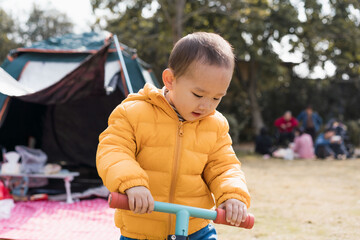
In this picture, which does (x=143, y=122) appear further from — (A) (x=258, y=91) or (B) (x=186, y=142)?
(A) (x=258, y=91)

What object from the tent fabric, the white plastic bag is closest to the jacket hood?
the tent fabric

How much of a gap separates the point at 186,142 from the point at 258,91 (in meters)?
16.6

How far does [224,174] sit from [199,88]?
464 mm

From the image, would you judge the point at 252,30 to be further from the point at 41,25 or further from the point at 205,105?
the point at 41,25

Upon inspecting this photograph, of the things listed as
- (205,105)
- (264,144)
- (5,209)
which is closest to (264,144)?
(264,144)

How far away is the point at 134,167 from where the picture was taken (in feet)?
5.35

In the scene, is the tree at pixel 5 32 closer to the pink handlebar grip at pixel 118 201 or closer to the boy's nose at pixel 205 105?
the boy's nose at pixel 205 105

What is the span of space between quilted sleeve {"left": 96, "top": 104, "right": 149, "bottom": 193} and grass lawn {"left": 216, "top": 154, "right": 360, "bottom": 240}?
7.17 feet

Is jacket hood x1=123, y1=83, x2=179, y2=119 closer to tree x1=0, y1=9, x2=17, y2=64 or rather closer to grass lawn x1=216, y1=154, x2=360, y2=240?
grass lawn x1=216, y1=154, x2=360, y2=240

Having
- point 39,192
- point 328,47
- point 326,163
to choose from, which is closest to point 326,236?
point 39,192

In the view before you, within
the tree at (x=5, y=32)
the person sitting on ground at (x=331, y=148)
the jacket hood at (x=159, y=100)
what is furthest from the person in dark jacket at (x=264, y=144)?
the tree at (x=5, y=32)

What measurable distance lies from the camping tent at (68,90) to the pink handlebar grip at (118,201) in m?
2.58

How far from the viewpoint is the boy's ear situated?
6.04 feet

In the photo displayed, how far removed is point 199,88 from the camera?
1.70 metres
